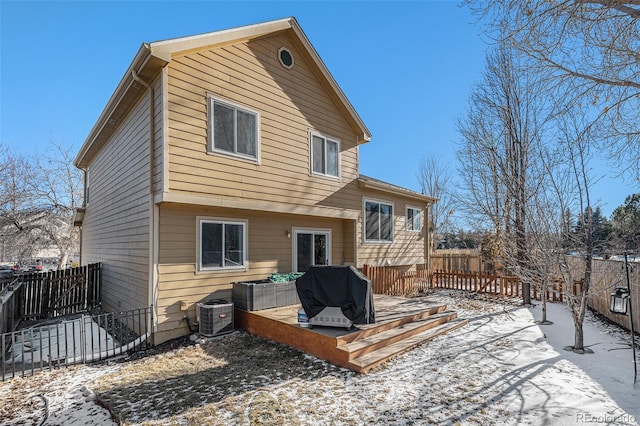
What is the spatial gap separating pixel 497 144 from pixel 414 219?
496cm

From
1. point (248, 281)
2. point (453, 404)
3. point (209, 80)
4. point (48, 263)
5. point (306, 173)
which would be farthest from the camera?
point (48, 263)

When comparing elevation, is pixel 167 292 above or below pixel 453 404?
above

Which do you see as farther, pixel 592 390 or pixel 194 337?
pixel 194 337

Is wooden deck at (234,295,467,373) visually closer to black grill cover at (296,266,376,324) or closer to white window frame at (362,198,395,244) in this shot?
black grill cover at (296,266,376,324)

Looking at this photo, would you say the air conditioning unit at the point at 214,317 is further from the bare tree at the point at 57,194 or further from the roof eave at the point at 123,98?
the bare tree at the point at 57,194

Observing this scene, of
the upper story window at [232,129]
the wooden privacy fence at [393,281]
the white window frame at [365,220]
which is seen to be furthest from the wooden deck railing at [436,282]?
the upper story window at [232,129]

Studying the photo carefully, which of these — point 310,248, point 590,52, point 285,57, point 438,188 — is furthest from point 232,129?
point 438,188

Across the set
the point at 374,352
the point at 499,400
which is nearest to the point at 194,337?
the point at 374,352

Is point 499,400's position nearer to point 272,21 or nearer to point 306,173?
point 306,173

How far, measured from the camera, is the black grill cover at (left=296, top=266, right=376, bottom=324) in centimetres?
589

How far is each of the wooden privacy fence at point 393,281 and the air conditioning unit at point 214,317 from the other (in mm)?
5011

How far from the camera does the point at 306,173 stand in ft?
31.3

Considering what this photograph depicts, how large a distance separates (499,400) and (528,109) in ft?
30.2

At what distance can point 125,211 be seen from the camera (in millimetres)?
8430
